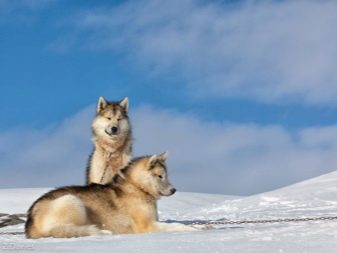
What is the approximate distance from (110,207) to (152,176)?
0.64 meters

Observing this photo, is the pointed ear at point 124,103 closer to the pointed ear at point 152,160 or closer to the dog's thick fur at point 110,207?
the dog's thick fur at point 110,207

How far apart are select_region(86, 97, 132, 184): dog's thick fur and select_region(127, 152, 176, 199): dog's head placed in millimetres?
1946

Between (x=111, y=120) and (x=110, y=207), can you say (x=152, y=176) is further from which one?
(x=111, y=120)

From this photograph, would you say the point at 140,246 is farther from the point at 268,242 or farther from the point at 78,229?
the point at 78,229

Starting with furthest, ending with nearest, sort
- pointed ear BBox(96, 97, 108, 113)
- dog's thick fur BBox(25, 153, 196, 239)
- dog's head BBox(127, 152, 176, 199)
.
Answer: pointed ear BBox(96, 97, 108, 113) → dog's head BBox(127, 152, 176, 199) → dog's thick fur BBox(25, 153, 196, 239)

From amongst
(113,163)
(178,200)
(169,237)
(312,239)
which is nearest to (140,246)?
(169,237)

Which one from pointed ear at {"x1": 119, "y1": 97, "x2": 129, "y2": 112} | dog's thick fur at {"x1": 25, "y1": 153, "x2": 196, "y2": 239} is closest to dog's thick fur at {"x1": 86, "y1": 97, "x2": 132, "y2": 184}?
pointed ear at {"x1": 119, "y1": 97, "x2": 129, "y2": 112}

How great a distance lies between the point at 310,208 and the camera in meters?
11.8

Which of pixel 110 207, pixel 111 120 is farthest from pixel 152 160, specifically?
pixel 111 120

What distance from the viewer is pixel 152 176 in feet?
27.5

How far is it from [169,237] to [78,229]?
3.94 ft

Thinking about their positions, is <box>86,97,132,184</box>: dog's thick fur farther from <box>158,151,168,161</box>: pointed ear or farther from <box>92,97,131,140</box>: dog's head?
<box>158,151,168,161</box>: pointed ear

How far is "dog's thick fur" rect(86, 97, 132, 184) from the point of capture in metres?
10.4

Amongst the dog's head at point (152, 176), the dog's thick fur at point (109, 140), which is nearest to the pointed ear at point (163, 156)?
the dog's head at point (152, 176)
